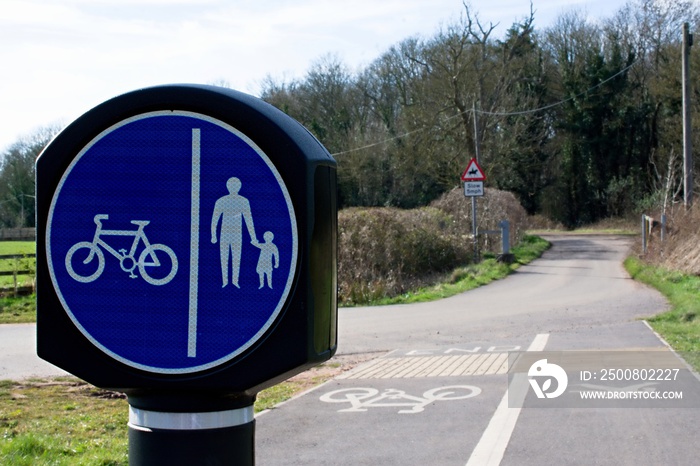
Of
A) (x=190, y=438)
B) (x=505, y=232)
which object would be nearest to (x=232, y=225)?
(x=190, y=438)

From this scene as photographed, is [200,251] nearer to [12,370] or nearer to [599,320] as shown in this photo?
[12,370]

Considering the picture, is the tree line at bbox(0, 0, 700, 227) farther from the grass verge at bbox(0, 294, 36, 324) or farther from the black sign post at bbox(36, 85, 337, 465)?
the black sign post at bbox(36, 85, 337, 465)

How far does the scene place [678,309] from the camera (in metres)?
13.8

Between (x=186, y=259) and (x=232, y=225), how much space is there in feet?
A: 0.30

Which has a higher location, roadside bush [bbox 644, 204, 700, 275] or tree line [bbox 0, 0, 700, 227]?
tree line [bbox 0, 0, 700, 227]

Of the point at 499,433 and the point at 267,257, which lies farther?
the point at 499,433

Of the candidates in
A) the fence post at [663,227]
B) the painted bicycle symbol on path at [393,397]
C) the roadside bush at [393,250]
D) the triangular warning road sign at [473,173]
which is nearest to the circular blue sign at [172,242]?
the painted bicycle symbol on path at [393,397]

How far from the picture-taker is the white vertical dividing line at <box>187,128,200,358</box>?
1381 millimetres

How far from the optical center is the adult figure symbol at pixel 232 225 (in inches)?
54.3

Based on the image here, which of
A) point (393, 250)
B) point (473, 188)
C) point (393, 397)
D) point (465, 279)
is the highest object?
point (473, 188)

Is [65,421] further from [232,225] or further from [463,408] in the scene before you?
[232,225]

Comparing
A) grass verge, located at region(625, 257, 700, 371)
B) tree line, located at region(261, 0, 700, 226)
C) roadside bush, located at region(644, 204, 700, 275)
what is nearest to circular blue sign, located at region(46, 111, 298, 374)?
grass verge, located at region(625, 257, 700, 371)

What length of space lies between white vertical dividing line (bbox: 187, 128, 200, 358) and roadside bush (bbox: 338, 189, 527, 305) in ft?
58.3

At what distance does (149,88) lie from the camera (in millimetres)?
1418
